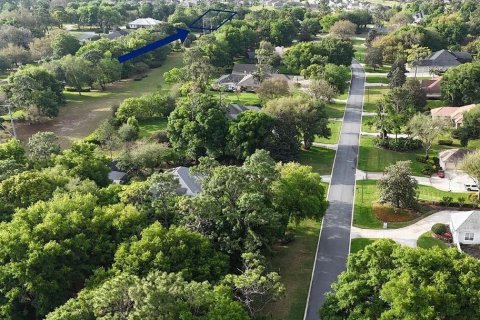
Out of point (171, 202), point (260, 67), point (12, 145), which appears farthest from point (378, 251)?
point (260, 67)

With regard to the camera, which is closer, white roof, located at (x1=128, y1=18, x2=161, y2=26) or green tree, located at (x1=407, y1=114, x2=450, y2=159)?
green tree, located at (x1=407, y1=114, x2=450, y2=159)

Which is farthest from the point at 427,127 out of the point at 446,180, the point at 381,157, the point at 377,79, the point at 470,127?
the point at 377,79

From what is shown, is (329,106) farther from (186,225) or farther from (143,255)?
(143,255)

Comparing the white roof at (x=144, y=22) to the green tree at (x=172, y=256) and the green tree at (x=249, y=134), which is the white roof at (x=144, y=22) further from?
the green tree at (x=172, y=256)

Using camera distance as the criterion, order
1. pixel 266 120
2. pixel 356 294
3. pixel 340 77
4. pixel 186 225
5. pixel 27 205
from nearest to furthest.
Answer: pixel 356 294, pixel 186 225, pixel 27 205, pixel 266 120, pixel 340 77

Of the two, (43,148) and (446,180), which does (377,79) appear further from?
(43,148)

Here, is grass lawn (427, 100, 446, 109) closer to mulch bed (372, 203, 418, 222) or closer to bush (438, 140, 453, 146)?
bush (438, 140, 453, 146)

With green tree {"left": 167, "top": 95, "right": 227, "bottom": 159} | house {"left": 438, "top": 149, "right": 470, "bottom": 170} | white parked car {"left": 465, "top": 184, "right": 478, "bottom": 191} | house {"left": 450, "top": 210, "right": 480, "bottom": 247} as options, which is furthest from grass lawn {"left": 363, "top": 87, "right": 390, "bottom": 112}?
house {"left": 450, "top": 210, "right": 480, "bottom": 247}

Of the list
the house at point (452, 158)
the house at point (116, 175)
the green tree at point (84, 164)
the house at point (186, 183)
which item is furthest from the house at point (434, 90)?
the green tree at point (84, 164)
